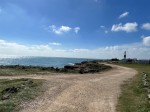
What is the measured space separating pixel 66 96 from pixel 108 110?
4946mm

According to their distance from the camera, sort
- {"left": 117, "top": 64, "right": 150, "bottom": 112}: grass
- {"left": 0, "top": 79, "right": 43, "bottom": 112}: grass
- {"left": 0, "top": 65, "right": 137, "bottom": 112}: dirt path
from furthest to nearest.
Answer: {"left": 117, "top": 64, "right": 150, "bottom": 112}: grass, {"left": 0, "top": 65, "right": 137, "bottom": 112}: dirt path, {"left": 0, "top": 79, "right": 43, "bottom": 112}: grass

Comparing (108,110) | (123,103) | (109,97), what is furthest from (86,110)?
(109,97)

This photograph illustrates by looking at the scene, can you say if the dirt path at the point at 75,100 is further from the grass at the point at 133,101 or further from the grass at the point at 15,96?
the grass at the point at 15,96

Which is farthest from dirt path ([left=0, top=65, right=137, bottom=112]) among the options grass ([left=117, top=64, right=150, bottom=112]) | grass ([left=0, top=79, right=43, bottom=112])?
grass ([left=0, top=79, right=43, bottom=112])

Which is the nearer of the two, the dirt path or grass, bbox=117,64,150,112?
the dirt path

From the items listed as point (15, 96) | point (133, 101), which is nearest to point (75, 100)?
point (133, 101)

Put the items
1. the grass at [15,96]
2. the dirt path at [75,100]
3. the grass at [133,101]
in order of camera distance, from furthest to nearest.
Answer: the grass at [133,101]
the dirt path at [75,100]
the grass at [15,96]

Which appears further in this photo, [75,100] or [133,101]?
[133,101]

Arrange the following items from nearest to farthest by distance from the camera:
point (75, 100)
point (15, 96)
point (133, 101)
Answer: point (75, 100) → point (133, 101) → point (15, 96)

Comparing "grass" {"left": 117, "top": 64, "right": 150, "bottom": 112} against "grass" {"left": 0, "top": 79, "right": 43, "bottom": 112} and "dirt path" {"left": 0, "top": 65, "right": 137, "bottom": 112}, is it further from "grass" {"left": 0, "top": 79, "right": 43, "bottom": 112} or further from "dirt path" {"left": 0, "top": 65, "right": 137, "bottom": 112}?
"grass" {"left": 0, "top": 79, "right": 43, "bottom": 112}

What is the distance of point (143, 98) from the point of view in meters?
20.0

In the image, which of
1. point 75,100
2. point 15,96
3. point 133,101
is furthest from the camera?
point 15,96

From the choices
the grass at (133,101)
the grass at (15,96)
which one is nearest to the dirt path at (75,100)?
the grass at (133,101)

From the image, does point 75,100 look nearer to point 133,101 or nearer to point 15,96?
point 133,101
